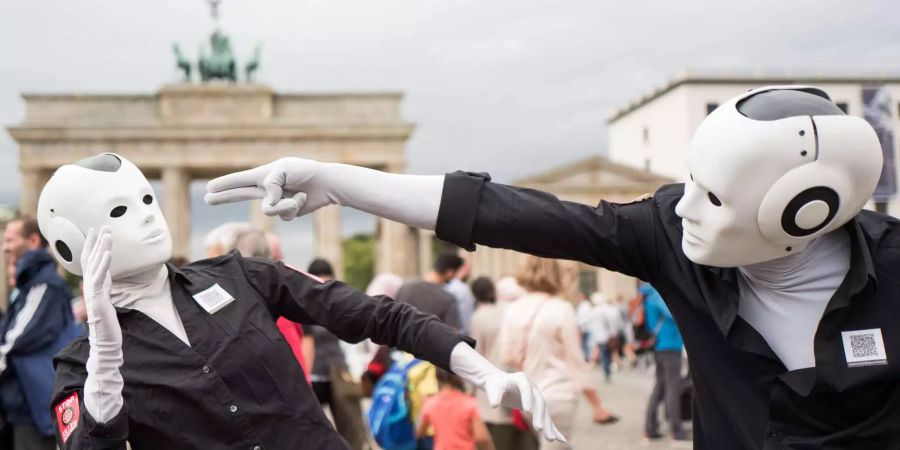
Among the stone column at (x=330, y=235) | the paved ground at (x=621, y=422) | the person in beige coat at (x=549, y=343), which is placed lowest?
the stone column at (x=330, y=235)

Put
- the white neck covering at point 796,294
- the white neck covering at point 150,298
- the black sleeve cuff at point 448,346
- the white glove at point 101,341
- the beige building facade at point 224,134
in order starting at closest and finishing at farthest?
the white neck covering at point 796,294 → the white glove at point 101,341 → the black sleeve cuff at point 448,346 → the white neck covering at point 150,298 → the beige building facade at point 224,134

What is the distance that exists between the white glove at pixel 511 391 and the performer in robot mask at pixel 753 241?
0.30 m

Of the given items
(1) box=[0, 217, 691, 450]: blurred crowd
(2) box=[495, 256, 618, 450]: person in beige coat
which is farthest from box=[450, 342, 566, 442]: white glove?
(2) box=[495, 256, 618, 450]: person in beige coat

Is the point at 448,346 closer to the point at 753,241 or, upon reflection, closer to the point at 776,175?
the point at 753,241

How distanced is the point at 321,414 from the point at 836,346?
4.59ft

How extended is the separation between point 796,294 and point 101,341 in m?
1.60

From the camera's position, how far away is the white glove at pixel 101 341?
229 cm

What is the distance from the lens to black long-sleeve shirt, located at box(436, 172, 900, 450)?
6.47 ft

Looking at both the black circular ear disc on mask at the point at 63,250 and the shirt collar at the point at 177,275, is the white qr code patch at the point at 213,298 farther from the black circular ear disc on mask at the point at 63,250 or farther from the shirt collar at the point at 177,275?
the black circular ear disc on mask at the point at 63,250

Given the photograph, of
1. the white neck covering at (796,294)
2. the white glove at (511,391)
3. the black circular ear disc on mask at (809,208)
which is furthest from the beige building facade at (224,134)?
the black circular ear disc on mask at (809,208)

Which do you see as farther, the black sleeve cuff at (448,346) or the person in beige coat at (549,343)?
the person in beige coat at (549,343)

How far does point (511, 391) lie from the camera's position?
218 cm

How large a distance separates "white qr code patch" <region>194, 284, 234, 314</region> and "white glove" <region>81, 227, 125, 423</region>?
36 centimetres

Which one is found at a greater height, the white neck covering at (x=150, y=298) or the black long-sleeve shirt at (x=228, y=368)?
the white neck covering at (x=150, y=298)
